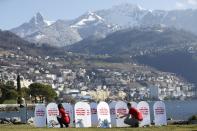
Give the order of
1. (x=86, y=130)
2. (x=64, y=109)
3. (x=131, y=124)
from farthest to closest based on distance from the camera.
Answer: (x=64, y=109) → (x=131, y=124) → (x=86, y=130)

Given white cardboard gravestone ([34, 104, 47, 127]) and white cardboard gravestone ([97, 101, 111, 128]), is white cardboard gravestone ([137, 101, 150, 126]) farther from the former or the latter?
white cardboard gravestone ([34, 104, 47, 127])

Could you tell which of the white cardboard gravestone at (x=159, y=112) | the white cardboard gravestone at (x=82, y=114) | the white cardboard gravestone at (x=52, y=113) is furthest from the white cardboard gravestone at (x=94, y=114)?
the white cardboard gravestone at (x=159, y=112)

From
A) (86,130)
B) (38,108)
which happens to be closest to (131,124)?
(86,130)

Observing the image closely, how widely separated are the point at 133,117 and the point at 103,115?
3.57 metres

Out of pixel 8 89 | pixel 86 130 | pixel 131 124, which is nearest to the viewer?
pixel 86 130

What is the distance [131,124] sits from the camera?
39.3 m

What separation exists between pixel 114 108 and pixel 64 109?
3.76 m

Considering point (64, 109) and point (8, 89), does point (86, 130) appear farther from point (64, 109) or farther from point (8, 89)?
point (8, 89)

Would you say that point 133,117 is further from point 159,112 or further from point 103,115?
point 159,112

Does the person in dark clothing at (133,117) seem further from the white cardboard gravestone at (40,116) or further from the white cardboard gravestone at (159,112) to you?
the white cardboard gravestone at (40,116)

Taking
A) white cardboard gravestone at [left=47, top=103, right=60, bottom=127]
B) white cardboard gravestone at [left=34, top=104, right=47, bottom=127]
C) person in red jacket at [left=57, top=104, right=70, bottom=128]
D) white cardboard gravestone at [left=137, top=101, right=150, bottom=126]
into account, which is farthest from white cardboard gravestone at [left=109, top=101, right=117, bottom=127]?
white cardboard gravestone at [left=34, top=104, right=47, bottom=127]

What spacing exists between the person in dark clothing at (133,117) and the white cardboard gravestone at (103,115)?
2674 millimetres

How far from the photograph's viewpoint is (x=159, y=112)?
42.9 metres

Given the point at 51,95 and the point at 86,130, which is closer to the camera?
the point at 86,130
